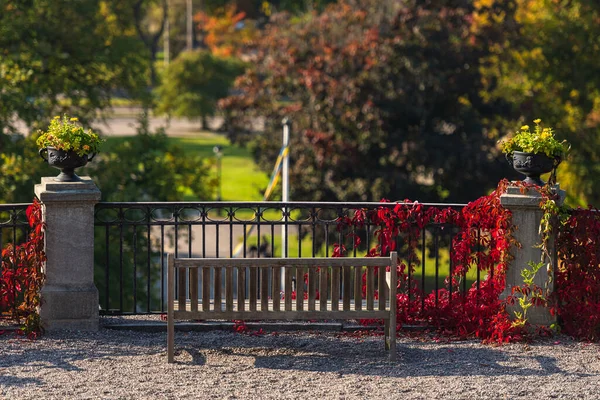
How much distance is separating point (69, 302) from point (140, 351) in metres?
0.81

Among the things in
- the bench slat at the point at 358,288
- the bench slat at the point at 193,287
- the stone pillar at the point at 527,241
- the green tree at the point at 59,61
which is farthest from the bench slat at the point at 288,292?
the green tree at the point at 59,61

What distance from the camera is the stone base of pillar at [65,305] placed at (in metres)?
8.37

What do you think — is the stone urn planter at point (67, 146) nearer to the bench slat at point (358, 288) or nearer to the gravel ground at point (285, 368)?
the gravel ground at point (285, 368)

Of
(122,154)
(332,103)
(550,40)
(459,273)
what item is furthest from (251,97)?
(459,273)

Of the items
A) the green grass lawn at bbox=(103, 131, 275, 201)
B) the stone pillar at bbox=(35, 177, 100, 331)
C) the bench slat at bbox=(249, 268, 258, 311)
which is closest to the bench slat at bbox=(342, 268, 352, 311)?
the bench slat at bbox=(249, 268, 258, 311)

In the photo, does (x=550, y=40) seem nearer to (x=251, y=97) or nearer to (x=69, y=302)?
(x=251, y=97)

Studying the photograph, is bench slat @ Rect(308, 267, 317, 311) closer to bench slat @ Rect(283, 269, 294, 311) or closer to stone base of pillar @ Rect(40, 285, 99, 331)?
bench slat @ Rect(283, 269, 294, 311)

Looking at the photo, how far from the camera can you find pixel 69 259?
837cm

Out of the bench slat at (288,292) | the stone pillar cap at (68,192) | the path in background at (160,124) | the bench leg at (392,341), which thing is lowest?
the bench leg at (392,341)

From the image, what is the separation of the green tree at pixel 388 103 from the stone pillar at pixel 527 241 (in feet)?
36.0

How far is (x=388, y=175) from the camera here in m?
19.8

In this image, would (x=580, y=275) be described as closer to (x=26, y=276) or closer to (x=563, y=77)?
(x=26, y=276)

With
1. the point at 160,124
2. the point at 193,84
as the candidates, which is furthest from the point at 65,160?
the point at 160,124

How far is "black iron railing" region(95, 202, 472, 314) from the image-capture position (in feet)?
28.5
